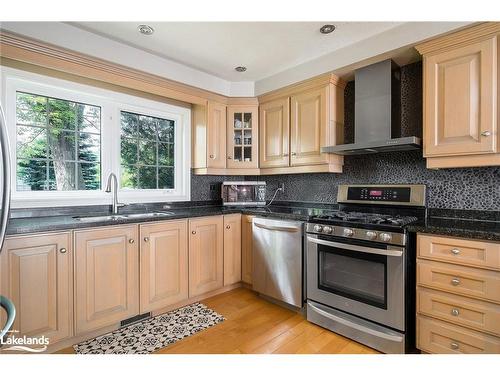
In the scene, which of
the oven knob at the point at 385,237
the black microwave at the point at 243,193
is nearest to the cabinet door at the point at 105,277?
the black microwave at the point at 243,193

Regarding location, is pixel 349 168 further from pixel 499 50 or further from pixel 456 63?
pixel 499 50

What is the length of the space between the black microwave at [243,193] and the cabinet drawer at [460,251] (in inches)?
70.4

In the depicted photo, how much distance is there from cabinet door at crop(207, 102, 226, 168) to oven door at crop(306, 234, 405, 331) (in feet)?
4.58

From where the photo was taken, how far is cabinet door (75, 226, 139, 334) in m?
1.82

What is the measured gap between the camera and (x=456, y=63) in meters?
1.76

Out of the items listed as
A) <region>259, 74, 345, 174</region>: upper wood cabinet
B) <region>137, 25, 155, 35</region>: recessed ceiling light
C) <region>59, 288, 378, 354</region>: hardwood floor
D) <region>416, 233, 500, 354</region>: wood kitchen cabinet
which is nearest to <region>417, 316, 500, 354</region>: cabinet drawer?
<region>416, 233, 500, 354</region>: wood kitchen cabinet

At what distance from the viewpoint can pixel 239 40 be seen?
7.21ft

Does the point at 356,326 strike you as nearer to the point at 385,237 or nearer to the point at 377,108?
the point at 385,237

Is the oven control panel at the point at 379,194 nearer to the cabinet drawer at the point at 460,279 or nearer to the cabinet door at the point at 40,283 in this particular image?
the cabinet drawer at the point at 460,279

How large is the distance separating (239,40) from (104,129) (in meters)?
1.49

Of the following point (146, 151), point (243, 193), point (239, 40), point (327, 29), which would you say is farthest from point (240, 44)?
point (243, 193)

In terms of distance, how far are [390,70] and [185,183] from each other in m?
2.33
